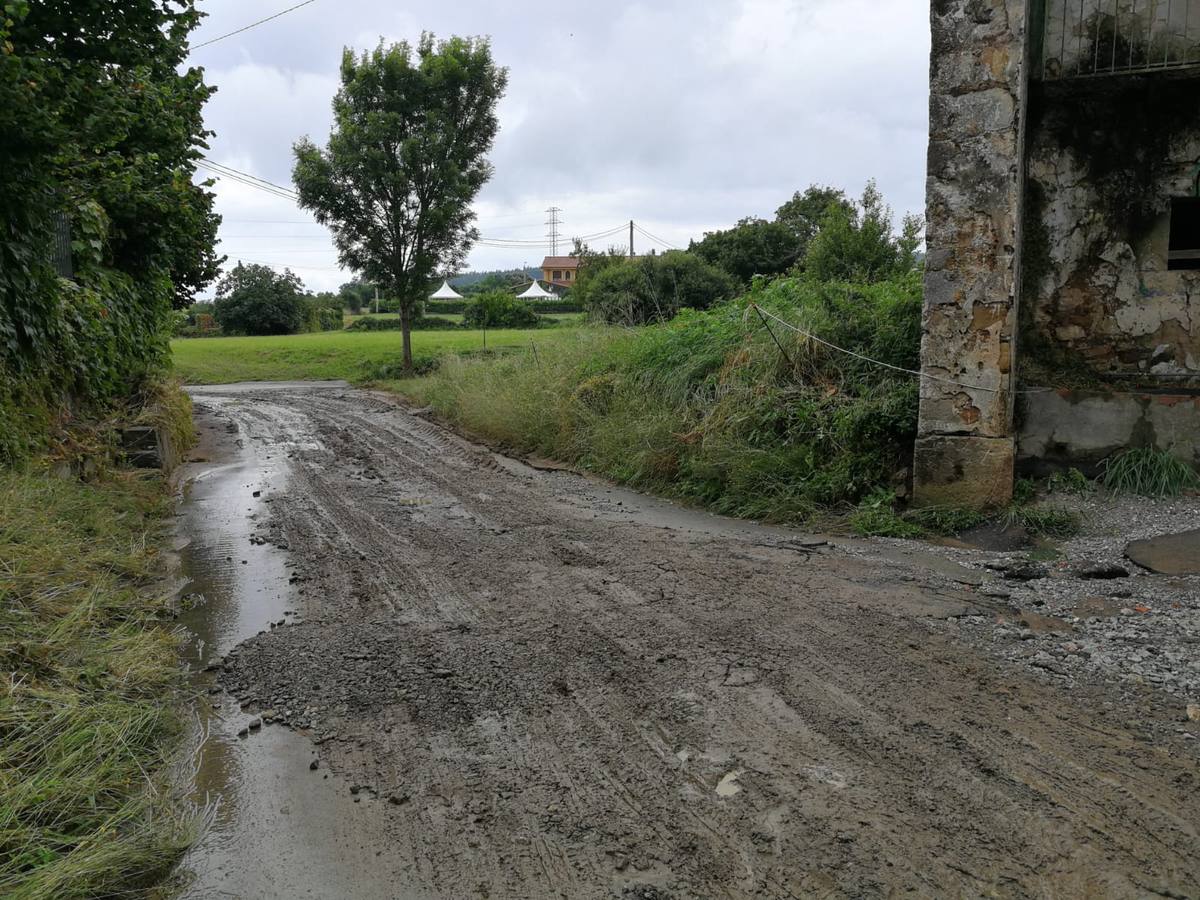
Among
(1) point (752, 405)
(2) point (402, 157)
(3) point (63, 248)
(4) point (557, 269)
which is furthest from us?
(4) point (557, 269)

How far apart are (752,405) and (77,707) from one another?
6964 millimetres

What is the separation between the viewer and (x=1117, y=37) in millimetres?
7461

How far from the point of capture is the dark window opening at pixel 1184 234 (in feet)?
25.1

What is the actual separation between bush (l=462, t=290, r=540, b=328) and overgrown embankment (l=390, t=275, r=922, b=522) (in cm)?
2166

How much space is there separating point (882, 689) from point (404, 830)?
229 cm

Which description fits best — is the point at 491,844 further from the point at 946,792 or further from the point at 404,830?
the point at 946,792

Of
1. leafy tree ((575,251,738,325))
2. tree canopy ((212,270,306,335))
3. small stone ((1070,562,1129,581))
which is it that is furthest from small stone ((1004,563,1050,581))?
tree canopy ((212,270,306,335))

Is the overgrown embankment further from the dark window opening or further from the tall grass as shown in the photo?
the tall grass

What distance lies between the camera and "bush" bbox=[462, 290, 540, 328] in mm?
35297

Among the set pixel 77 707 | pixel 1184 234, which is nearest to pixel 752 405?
pixel 1184 234

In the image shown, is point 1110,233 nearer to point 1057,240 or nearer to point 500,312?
point 1057,240

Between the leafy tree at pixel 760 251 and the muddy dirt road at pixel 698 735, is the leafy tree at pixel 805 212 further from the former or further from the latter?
the muddy dirt road at pixel 698 735

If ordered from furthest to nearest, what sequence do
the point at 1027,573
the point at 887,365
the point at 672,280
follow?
the point at 672,280, the point at 887,365, the point at 1027,573

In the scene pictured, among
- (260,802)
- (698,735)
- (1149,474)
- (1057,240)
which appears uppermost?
(1057,240)
